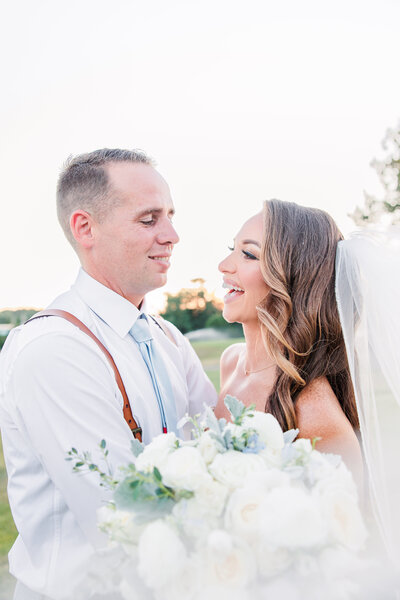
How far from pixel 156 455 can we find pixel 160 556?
1.07 ft

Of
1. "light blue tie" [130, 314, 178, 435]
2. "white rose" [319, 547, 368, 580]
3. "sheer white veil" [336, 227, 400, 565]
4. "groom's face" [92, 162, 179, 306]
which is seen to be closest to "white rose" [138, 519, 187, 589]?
"white rose" [319, 547, 368, 580]

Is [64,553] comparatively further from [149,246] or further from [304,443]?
[149,246]

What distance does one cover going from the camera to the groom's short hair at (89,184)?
11.5 ft

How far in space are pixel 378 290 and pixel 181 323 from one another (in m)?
54.9

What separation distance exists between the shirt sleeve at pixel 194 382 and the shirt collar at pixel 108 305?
0.65 metres

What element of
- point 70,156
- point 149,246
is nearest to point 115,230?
point 149,246

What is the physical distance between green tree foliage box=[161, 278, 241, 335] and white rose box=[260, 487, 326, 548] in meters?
54.1

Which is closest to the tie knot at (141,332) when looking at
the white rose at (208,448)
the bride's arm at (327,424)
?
the bride's arm at (327,424)

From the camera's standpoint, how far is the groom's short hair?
3.50 meters

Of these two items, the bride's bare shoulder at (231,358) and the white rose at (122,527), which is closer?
the white rose at (122,527)

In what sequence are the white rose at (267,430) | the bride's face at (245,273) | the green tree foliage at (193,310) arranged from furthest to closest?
the green tree foliage at (193,310)
the bride's face at (245,273)
the white rose at (267,430)

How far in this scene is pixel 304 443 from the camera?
2.03 metres

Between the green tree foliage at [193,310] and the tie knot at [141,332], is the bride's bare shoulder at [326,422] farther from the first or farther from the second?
the green tree foliage at [193,310]

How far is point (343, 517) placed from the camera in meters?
1.80
